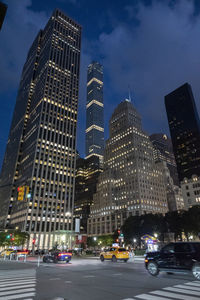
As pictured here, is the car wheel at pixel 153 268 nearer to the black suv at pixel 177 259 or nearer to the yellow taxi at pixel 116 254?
the black suv at pixel 177 259

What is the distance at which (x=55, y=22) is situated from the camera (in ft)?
559

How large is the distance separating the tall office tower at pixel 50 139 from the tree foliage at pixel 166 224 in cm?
3554

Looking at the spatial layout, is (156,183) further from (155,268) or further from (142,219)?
(155,268)

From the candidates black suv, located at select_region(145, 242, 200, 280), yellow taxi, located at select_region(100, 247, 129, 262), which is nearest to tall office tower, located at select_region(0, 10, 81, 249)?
yellow taxi, located at select_region(100, 247, 129, 262)

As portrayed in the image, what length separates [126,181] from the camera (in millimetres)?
148375

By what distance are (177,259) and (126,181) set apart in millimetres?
137322

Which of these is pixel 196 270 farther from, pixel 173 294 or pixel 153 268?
pixel 173 294

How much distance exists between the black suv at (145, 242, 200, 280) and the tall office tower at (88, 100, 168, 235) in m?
120

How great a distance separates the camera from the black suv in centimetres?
1198

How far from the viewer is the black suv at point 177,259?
12.0m

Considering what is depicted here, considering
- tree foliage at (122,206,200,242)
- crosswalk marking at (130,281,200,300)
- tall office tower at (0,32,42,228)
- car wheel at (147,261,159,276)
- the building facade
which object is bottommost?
crosswalk marking at (130,281,200,300)

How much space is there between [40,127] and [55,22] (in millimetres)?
100422

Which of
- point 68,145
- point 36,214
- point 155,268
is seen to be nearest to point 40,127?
point 68,145

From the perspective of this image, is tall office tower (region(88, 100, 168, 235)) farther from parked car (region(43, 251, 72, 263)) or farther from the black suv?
the black suv
